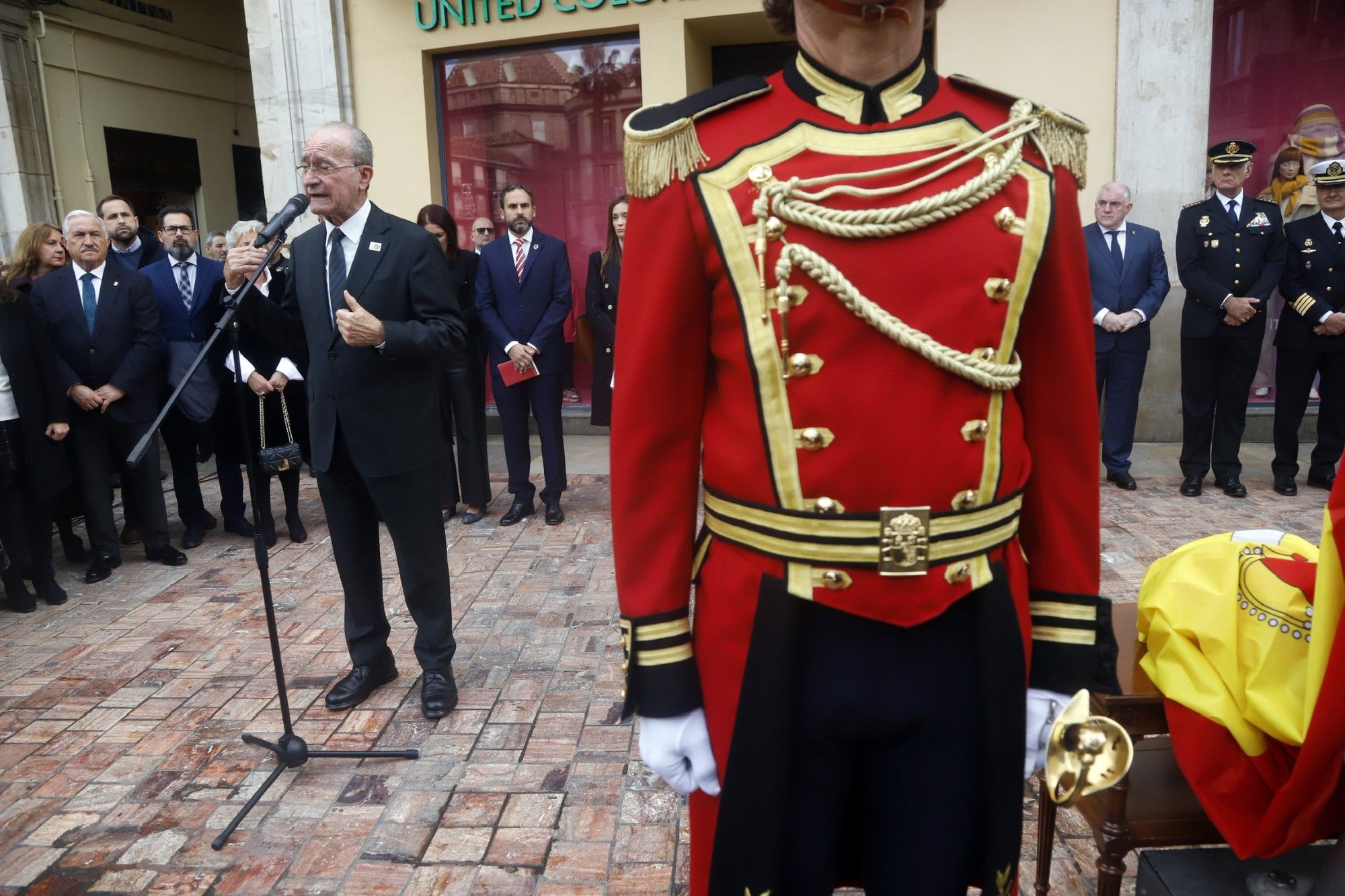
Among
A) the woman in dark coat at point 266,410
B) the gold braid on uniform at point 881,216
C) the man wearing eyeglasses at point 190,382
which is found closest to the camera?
the gold braid on uniform at point 881,216

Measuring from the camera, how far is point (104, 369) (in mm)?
6094

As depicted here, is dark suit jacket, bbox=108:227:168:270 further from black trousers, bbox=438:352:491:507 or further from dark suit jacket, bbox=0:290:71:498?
black trousers, bbox=438:352:491:507

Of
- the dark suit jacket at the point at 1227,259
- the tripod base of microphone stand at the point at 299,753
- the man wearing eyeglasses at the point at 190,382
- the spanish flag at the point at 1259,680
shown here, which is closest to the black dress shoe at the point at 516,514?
the man wearing eyeglasses at the point at 190,382

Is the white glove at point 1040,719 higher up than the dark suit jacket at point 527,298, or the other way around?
the dark suit jacket at point 527,298

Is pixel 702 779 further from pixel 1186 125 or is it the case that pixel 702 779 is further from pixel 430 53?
pixel 430 53

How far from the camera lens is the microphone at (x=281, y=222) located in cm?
316

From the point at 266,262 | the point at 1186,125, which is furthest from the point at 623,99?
the point at 266,262

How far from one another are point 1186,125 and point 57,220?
11.4m

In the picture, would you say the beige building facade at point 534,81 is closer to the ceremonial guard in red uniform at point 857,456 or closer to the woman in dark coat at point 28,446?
the woman in dark coat at point 28,446

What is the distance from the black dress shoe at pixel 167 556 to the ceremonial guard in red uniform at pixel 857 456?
5.52m

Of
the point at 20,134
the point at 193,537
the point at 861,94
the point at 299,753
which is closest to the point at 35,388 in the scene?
the point at 193,537

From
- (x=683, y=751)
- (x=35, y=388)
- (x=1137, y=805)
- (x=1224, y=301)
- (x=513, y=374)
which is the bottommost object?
(x=1137, y=805)

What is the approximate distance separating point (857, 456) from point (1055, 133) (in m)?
0.61

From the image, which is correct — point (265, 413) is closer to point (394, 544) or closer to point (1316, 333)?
point (394, 544)
